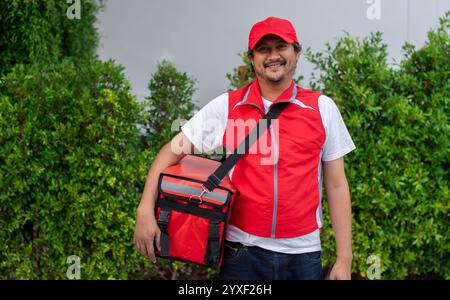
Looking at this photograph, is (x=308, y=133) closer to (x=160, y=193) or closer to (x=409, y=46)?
(x=160, y=193)

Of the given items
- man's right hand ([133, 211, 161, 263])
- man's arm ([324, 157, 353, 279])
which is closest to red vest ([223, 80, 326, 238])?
man's arm ([324, 157, 353, 279])

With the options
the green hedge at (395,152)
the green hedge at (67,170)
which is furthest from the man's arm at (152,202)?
the green hedge at (395,152)

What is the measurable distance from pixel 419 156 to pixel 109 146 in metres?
2.06

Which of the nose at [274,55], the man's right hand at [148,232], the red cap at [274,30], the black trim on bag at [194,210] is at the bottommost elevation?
the man's right hand at [148,232]

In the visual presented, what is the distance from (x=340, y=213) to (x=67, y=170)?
2.04m

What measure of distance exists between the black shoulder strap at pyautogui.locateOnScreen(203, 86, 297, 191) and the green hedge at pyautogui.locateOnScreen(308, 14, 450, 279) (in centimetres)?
168

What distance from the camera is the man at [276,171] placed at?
2002mm

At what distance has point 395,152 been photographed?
3.65 meters

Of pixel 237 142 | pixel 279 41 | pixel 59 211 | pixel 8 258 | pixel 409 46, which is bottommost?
pixel 8 258

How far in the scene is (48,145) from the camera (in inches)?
136

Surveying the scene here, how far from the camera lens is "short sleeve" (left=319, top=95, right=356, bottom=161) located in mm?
2086

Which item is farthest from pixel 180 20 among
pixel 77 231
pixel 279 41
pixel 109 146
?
pixel 279 41

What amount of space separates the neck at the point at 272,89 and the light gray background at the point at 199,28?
3354 mm

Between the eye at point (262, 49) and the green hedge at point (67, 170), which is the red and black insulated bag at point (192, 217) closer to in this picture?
the eye at point (262, 49)
